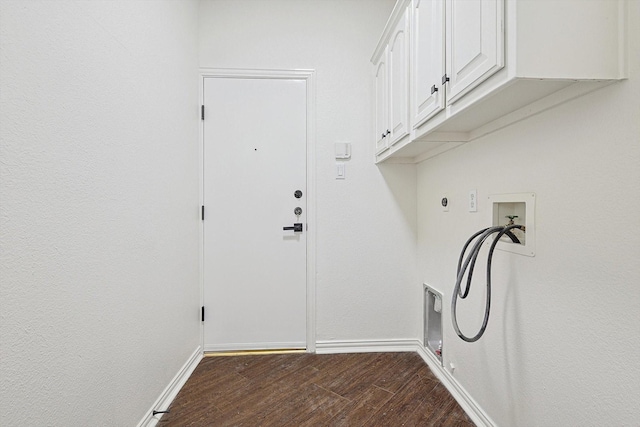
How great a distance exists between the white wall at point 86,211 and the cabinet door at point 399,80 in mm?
1315

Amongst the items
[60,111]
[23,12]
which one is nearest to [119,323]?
[60,111]

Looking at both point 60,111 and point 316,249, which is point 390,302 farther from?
point 60,111

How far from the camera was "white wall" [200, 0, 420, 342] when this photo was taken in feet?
7.07

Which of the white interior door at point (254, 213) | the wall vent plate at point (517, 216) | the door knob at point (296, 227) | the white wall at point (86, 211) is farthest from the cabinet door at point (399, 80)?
the white wall at point (86, 211)

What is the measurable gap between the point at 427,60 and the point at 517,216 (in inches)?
30.9

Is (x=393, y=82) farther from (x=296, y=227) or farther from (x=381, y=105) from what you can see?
(x=296, y=227)

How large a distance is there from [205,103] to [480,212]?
198cm

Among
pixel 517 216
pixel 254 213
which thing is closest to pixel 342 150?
pixel 254 213

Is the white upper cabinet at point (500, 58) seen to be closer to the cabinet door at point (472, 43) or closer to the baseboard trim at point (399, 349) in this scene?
the cabinet door at point (472, 43)

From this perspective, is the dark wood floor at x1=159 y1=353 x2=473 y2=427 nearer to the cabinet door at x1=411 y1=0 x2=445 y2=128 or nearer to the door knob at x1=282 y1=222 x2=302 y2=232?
the door knob at x1=282 y1=222 x2=302 y2=232

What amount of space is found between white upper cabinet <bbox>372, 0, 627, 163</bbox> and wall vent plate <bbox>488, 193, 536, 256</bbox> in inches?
12.1

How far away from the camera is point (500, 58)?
31.2 inches

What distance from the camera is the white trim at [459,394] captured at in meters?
1.36

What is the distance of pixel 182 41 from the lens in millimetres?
1826
